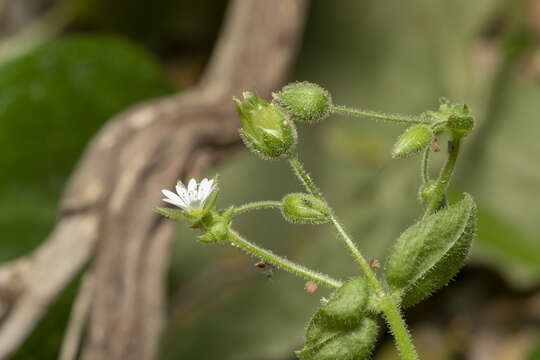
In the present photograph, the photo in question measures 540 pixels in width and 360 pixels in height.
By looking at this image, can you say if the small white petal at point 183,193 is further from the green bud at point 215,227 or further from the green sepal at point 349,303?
the green sepal at point 349,303

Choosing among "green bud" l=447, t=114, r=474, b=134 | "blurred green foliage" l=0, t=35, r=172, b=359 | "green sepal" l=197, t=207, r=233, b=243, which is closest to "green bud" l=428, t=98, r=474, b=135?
"green bud" l=447, t=114, r=474, b=134

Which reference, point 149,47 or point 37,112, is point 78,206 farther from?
point 149,47

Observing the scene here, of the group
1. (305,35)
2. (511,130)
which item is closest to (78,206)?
(305,35)

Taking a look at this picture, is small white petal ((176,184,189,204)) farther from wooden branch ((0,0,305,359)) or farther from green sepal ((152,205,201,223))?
wooden branch ((0,0,305,359))

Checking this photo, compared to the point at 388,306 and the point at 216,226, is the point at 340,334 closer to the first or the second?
the point at 388,306

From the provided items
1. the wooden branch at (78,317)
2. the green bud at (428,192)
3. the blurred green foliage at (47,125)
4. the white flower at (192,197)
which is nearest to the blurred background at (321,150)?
the blurred green foliage at (47,125)

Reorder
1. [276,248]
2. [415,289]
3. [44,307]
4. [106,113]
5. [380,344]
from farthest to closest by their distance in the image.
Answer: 1. [276,248]
2. [380,344]
3. [106,113]
4. [44,307]
5. [415,289]
